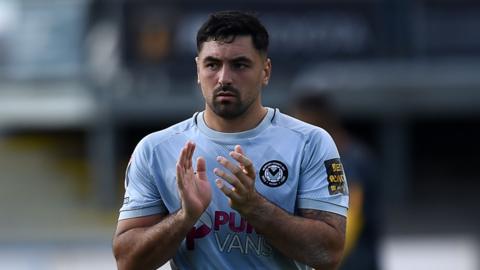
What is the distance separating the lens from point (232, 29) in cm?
447

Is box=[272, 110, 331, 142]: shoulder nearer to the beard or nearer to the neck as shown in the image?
the neck

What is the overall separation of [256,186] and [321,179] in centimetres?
24

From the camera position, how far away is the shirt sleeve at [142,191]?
4.56m

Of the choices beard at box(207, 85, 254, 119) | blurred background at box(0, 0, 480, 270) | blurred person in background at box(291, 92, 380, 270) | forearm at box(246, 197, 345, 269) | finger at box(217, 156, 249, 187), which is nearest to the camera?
finger at box(217, 156, 249, 187)

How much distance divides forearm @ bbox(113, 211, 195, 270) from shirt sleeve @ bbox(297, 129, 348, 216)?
460 mm

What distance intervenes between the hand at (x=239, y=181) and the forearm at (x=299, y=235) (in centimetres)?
6

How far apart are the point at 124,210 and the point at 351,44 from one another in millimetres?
12413

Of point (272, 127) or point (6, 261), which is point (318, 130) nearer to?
point (272, 127)

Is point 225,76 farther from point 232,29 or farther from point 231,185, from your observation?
point 231,185

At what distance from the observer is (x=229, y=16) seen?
14.9 feet

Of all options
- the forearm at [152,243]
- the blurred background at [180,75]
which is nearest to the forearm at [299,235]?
the forearm at [152,243]

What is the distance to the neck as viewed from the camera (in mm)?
4582

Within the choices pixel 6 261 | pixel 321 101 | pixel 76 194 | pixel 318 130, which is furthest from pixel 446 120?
pixel 318 130

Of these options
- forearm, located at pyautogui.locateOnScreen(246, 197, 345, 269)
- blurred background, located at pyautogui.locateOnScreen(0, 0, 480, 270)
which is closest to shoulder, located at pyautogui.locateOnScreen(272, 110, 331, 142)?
forearm, located at pyautogui.locateOnScreen(246, 197, 345, 269)
